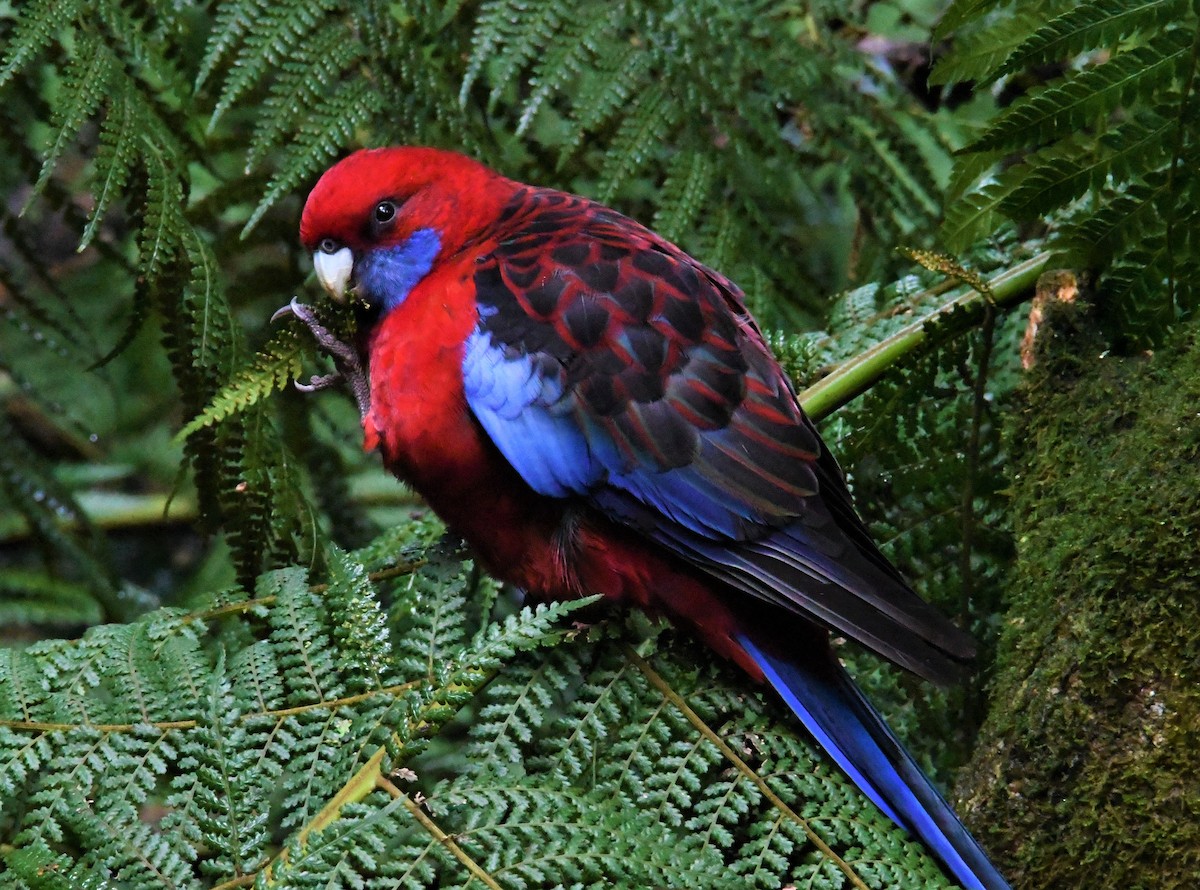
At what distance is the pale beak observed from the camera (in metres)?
2.45

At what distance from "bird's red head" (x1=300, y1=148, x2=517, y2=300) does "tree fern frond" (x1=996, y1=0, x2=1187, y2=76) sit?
1.08m

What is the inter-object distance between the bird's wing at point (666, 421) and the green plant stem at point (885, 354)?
0.63ft

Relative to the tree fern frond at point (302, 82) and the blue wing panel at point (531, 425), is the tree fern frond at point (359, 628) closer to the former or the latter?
the blue wing panel at point (531, 425)

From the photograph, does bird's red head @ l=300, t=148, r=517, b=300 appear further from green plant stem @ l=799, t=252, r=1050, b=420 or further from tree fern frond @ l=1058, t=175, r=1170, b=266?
tree fern frond @ l=1058, t=175, r=1170, b=266

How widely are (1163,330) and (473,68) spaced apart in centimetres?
146

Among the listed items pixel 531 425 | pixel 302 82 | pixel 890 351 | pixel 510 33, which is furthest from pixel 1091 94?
pixel 302 82

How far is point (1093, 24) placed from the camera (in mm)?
1860

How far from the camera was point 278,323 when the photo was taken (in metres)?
2.53

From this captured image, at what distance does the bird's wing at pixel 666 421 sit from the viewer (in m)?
1.90

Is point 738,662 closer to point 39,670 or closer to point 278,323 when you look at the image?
point 39,670

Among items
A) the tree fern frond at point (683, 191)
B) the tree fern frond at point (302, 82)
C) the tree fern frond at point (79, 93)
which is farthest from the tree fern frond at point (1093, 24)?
the tree fern frond at point (79, 93)

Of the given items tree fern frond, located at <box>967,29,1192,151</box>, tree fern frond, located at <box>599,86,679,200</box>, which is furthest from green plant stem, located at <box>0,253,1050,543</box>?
tree fern frond, located at <box>599,86,679,200</box>

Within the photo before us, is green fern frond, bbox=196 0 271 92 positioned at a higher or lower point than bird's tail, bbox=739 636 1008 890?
higher

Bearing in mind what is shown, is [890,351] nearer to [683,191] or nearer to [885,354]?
[885,354]
